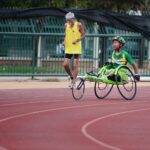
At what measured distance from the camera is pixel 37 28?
2570 cm

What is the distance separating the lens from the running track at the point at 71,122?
1084 centimetres

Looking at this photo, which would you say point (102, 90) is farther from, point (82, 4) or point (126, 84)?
point (82, 4)

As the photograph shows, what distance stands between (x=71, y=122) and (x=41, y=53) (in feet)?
39.2

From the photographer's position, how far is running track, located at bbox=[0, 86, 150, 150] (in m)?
10.8

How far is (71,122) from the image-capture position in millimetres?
13430

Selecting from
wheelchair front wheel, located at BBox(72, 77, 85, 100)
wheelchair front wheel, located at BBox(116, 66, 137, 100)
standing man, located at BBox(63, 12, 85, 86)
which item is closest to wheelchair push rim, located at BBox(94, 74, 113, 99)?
wheelchair front wheel, located at BBox(116, 66, 137, 100)

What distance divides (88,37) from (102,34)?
0.46 m

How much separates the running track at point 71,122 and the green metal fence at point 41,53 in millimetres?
4912

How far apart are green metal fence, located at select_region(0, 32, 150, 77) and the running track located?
4.91 metres

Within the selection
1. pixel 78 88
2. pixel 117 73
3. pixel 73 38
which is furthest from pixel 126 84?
pixel 73 38

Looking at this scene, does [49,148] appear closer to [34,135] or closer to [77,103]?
[34,135]

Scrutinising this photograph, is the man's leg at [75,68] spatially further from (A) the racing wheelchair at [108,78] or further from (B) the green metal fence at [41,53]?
(B) the green metal fence at [41,53]

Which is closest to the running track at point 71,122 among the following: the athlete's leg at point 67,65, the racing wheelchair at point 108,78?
the racing wheelchair at point 108,78

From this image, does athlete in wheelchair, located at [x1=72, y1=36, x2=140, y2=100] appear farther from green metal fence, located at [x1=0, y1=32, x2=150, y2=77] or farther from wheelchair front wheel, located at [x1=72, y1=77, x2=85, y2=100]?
green metal fence, located at [x1=0, y1=32, x2=150, y2=77]
